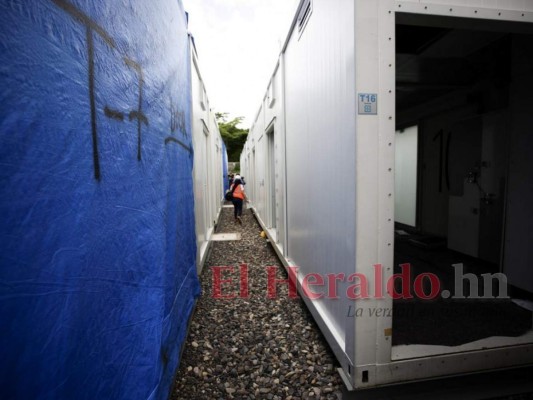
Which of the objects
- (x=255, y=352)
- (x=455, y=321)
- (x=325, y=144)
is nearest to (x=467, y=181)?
(x=455, y=321)

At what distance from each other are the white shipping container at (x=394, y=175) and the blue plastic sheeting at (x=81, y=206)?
1.22 m

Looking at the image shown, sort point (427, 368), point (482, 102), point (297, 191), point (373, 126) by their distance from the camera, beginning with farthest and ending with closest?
point (482, 102) < point (297, 191) < point (427, 368) < point (373, 126)

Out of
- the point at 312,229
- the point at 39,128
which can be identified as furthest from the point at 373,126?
the point at 39,128

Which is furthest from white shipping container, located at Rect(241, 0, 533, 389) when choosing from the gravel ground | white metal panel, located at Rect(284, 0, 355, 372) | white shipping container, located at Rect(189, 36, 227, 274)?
white shipping container, located at Rect(189, 36, 227, 274)

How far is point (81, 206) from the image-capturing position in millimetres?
870

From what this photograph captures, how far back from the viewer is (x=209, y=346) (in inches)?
97.0

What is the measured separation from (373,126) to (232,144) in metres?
31.7

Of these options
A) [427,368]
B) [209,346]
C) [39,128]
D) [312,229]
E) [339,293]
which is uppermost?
[39,128]

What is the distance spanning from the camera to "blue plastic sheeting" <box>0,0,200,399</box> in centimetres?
65

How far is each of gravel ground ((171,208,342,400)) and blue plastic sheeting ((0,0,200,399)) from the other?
1.85 feet

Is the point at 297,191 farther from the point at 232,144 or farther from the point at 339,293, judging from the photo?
the point at 232,144

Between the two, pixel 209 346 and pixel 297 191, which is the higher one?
pixel 297 191

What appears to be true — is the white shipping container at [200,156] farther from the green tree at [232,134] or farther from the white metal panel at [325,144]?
the green tree at [232,134]

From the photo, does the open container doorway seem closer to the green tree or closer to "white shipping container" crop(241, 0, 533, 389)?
"white shipping container" crop(241, 0, 533, 389)
